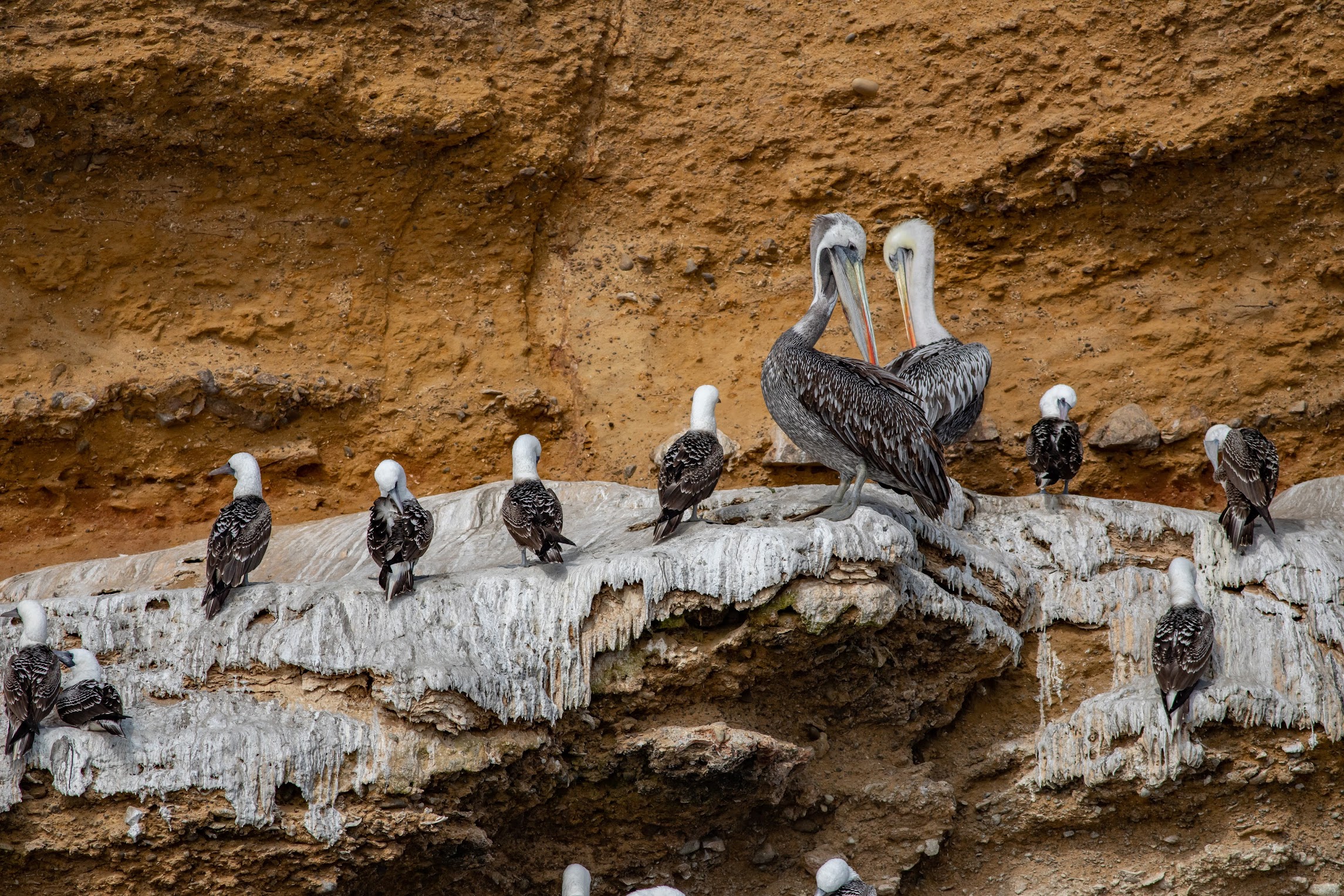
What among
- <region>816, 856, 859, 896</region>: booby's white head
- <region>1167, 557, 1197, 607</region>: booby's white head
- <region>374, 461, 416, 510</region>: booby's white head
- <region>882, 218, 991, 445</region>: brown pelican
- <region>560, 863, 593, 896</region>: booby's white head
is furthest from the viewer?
<region>882, 218, 991, 445</region>: brown pelican

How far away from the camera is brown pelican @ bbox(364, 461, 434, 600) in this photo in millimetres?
6418

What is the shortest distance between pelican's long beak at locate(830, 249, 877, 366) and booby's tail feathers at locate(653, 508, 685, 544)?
1771 mm

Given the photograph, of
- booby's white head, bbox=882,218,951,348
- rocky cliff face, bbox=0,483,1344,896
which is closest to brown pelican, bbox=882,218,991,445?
booby's white head, bbox=882,218,951,348

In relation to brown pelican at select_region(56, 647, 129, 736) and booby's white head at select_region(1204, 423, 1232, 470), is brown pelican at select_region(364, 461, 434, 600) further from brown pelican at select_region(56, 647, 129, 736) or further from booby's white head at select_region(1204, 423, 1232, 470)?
booby's white head at select_region(1204, 423, 1232, 470)

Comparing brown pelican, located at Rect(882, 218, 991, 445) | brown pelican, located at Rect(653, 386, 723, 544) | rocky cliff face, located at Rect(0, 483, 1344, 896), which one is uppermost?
brown pelican, located at Rect(882, 218, 991, 445)

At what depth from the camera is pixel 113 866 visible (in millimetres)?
6008

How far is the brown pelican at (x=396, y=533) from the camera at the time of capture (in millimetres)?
6418

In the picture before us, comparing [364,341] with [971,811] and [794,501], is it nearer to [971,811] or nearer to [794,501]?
[794,501]

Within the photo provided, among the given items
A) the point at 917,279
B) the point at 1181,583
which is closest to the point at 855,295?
the point at 917,279

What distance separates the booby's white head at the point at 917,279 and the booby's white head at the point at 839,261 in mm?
1208

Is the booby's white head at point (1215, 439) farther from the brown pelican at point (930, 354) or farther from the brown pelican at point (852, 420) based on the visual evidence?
the brown pelican at point (852, 420)

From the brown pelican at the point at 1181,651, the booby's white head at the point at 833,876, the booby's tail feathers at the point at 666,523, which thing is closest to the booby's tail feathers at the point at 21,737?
the booby's tail feathers at the point at 666,523

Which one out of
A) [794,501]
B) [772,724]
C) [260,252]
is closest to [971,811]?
[772,724]

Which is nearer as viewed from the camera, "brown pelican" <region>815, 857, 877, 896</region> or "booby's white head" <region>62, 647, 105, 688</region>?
"booby's white head" <region>62, 647, 105, 688</region>
